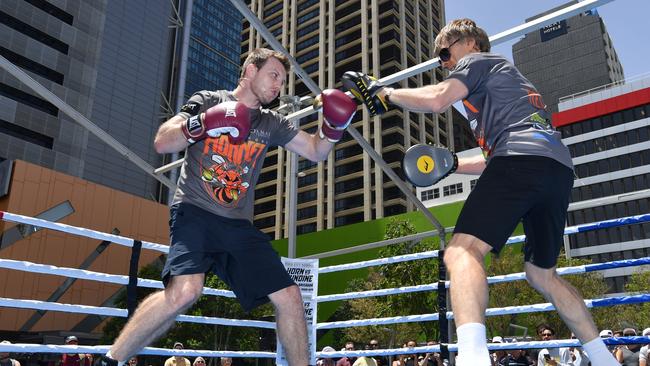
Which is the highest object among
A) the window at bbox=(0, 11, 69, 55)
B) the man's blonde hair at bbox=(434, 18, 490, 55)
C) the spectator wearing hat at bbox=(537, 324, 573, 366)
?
the window at bbox=(0, 11, 69, 55)

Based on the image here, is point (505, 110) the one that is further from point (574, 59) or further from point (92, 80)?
point (574, 59)

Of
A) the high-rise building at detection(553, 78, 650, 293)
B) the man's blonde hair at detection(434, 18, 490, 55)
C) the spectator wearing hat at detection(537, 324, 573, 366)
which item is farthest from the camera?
the high-rise building at detection(553, 78, 650, 293)

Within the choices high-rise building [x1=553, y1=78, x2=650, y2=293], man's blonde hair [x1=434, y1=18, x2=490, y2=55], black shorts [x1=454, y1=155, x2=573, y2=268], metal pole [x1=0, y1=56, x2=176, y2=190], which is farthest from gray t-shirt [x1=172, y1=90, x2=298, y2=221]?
high-rise building [x1=553, y1=78, x2=650, y2=293]

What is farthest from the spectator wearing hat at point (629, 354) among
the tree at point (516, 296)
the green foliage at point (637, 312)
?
the green foliage at point (637, 312)

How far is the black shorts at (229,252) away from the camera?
2.88m

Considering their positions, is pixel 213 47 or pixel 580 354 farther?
pixel 213 47

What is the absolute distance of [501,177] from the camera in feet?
7.42

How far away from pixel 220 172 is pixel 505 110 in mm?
1574

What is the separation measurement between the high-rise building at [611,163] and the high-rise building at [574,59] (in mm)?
34990

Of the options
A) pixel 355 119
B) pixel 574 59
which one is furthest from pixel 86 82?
pixel 574 59

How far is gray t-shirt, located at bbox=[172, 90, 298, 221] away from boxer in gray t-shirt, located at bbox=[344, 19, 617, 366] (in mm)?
880

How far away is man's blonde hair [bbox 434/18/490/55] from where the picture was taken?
265 cm

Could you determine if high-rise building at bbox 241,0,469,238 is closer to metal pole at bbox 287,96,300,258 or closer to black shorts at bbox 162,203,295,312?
metal pole at bbox 287,96,300,258

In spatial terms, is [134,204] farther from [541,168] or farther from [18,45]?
[541,168]
